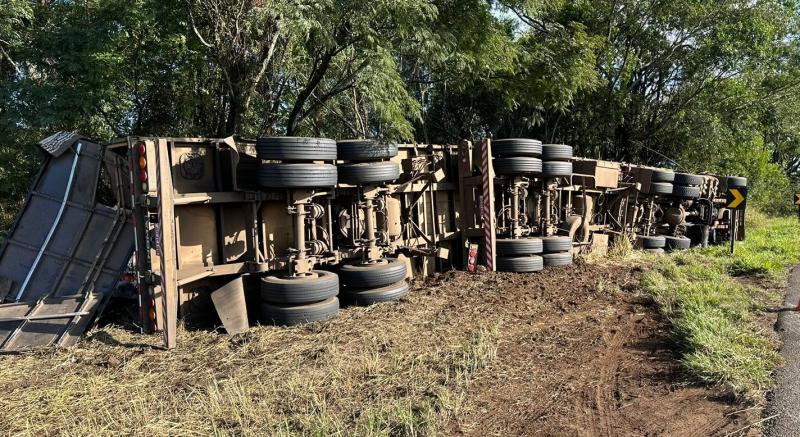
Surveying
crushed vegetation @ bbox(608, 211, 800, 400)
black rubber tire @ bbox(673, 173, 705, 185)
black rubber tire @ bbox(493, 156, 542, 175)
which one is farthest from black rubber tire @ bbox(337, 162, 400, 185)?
black rubber tire @ bbox(673, 173, 705, 185)

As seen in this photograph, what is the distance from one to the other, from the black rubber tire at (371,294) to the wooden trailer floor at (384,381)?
32 cm

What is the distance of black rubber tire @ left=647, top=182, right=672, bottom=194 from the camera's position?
1321 cm

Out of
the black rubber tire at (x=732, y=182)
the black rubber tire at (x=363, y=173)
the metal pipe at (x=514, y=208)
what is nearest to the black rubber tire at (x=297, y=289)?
the black rubber tire at (x=363, y=173)

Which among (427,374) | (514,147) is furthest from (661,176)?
(427,374)

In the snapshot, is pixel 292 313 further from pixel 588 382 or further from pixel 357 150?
pixel 588 382

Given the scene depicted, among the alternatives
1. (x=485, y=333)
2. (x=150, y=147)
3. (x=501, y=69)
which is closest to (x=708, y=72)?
(x=501, y=69)

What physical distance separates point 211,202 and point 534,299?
14.4 ft

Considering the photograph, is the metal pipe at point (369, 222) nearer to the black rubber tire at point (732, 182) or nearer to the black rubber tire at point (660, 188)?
the black rubber tire at point (660, 188)

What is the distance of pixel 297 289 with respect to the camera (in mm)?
6047

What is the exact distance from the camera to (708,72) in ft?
72.9

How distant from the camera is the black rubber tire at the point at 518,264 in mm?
9289

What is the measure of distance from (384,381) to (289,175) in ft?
8.79

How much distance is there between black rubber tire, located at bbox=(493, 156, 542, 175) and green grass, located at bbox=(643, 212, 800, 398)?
258cm

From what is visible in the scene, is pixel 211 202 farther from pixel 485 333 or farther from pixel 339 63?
pixel 339 63
